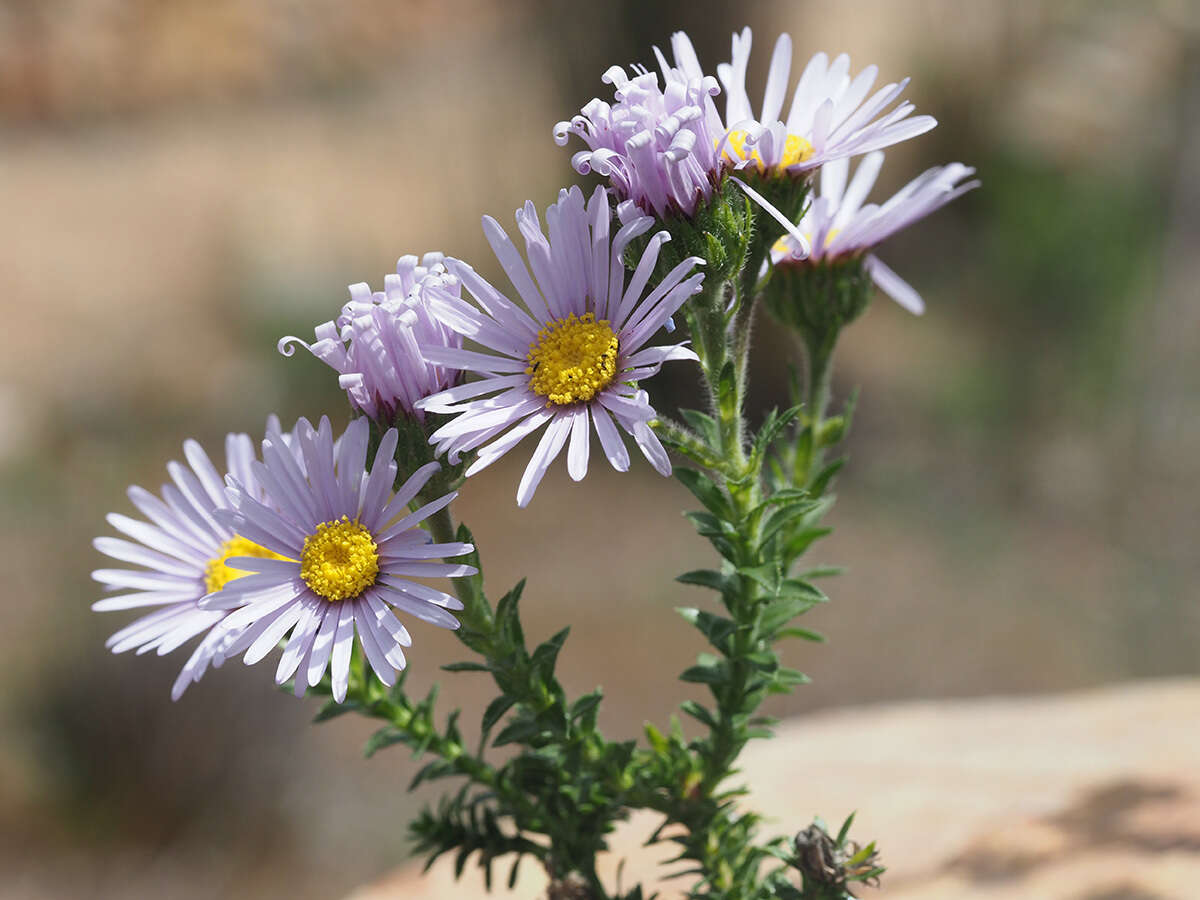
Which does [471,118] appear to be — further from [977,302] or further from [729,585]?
[729,585]

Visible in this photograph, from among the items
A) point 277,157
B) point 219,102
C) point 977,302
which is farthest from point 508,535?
point 219,102

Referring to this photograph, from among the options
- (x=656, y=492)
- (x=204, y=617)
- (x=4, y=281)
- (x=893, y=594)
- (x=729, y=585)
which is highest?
(x=4, y=281)

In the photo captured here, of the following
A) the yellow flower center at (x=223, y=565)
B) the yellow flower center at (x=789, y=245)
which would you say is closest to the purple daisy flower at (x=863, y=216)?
the yellow flower center at (x=789, y=245)

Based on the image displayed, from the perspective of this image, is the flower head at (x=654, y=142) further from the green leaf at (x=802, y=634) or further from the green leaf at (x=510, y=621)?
the green leaf at (x=802, y=634)

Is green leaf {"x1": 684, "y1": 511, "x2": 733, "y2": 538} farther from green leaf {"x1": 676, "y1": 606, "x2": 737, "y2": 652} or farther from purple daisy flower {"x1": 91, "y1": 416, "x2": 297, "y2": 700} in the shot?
purple daisy flower {"x1": 91, "y1": 416, "x2": 297, "y2": 700}

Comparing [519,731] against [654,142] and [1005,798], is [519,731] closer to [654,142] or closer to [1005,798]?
[654,142]

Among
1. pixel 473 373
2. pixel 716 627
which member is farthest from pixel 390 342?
pixel 716 627
